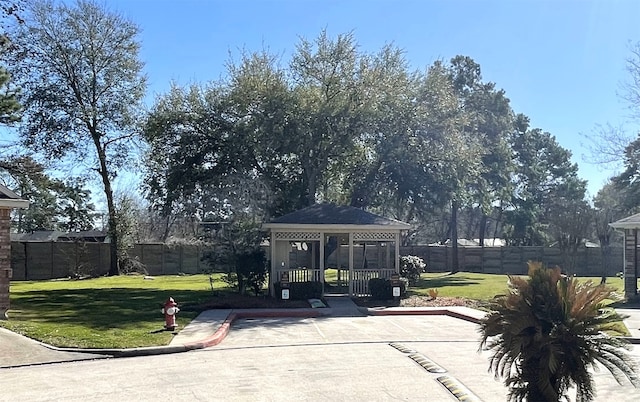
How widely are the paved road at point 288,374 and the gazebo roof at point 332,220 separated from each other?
7220mm

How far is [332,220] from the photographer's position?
20844 millimetres

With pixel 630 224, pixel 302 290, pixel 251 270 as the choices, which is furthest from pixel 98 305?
pixel 630 224

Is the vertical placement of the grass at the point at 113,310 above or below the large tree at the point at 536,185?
below

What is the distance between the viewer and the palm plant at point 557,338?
587cm

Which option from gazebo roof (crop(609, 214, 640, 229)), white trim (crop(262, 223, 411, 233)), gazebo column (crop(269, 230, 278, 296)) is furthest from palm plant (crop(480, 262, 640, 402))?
gazebo roof (crop(609, 214, 640, 229))

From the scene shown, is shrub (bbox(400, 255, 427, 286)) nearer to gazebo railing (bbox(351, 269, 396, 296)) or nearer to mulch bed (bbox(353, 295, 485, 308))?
gazebo railing (bbox(351, 269, 396, 296))

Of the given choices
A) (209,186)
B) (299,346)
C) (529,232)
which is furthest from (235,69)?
(529,232)

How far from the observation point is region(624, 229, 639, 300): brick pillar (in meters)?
20.6

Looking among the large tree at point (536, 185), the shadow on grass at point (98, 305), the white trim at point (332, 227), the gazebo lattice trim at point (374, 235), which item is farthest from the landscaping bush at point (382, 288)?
the large tree at point (536, 185)

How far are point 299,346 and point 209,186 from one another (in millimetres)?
13831

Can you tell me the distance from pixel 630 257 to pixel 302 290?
11.2 m

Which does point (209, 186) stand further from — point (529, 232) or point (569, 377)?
point (529, 232)

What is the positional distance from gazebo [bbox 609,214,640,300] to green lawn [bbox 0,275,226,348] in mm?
14127

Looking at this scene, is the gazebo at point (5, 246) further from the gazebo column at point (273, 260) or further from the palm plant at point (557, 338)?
the palm plant at point (557, 338)
